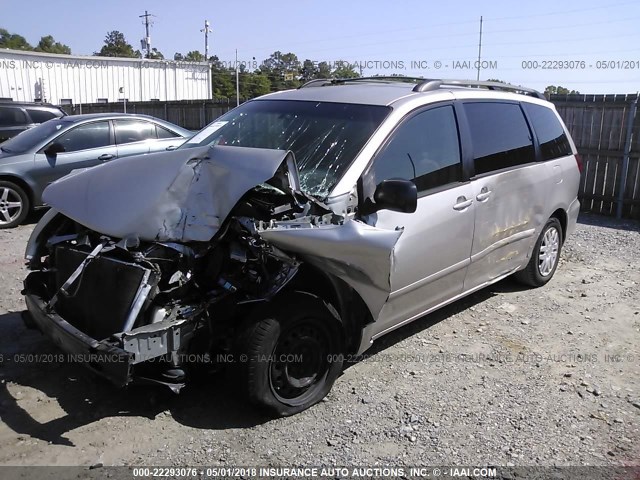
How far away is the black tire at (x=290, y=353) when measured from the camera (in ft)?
10.4

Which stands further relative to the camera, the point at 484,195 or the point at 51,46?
the point at 51,46

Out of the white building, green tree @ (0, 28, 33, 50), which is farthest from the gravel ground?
green tree @ (0, 28, 33, 50)

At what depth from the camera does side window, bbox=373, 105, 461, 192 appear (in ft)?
12.6

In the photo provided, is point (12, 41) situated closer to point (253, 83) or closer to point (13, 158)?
point (253, 83)

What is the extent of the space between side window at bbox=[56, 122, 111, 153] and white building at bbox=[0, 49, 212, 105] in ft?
66.2

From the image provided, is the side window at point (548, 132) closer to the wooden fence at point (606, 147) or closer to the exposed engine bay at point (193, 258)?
the exposed engine bay at point (193, 258)

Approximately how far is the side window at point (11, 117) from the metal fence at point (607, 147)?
1042cm

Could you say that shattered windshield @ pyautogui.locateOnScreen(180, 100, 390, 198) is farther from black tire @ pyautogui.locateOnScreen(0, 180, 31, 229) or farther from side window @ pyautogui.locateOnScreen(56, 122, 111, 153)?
black tire @ pyautogui.locateOnScreen(0, 180, 31, 229)

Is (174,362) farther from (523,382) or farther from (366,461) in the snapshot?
(523,382)

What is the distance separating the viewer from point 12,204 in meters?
8.28

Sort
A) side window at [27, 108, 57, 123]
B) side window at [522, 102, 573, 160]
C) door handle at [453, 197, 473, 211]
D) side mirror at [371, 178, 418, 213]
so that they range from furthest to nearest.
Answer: side window at [27, 108, 57, 123], side window at [522, 102, 573, 160], door handle at [453, 197, 473, 211], side mirror at [371, 178, 418, 213]

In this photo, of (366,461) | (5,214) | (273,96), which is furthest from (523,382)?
(5,214)

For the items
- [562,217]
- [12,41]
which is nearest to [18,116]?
[562,217]

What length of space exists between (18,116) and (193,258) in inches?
398
